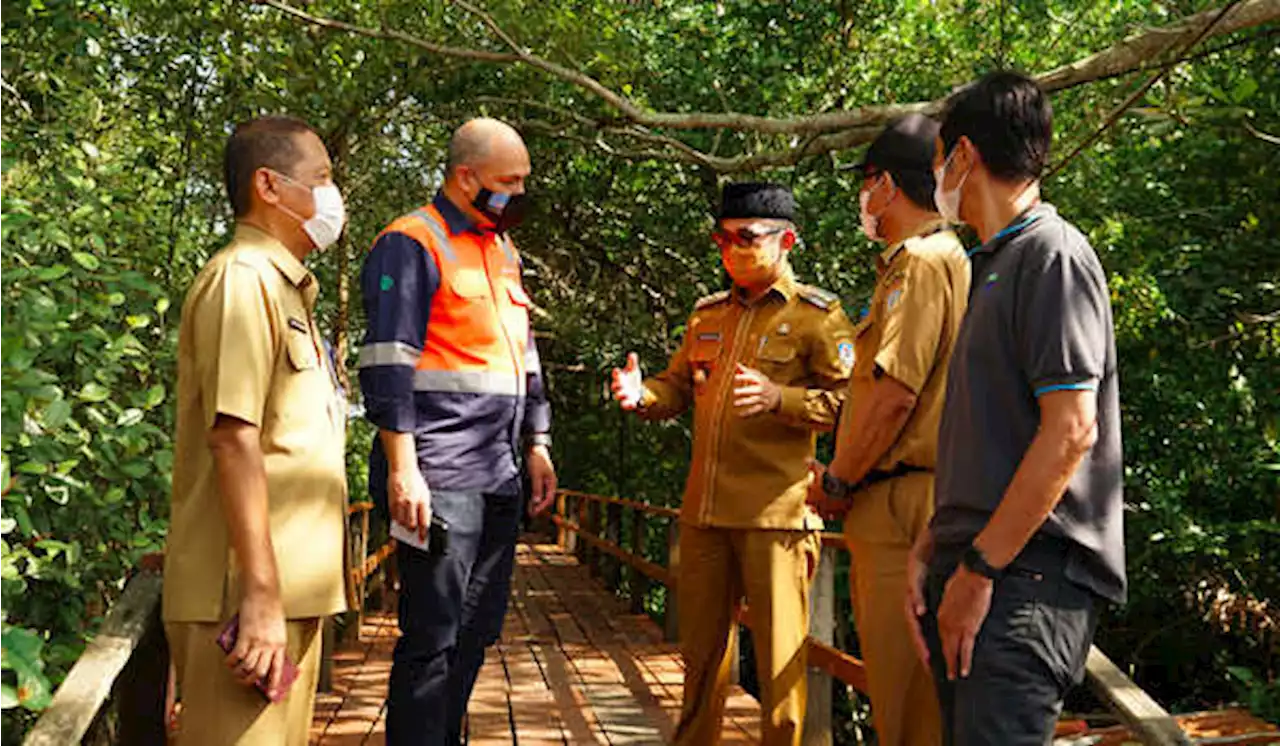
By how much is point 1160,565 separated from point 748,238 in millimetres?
7305

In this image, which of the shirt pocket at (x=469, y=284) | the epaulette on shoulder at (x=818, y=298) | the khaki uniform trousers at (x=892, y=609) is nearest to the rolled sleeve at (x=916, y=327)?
the khaki uniform trousers at (x=892, y=609)

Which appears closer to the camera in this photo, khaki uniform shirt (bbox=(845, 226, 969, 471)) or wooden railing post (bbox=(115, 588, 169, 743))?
wooden railing post (bbox=(115, 588, 169, 743))

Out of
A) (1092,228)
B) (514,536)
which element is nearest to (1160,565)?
(1092,228)

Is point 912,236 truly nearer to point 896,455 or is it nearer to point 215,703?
point 896,455

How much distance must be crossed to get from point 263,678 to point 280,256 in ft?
2.71

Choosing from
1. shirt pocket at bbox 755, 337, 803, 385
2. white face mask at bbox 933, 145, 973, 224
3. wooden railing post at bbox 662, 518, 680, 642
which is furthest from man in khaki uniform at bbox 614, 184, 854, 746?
wooden railing post at bbox 662, 518, 680, 642

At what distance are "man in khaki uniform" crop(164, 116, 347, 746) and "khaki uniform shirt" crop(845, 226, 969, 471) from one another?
4.30ft

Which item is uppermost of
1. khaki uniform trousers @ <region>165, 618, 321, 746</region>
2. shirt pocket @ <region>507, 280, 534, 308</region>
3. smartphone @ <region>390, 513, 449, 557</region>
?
shirt pocket @ <region>507, 280, 534, 308</region>

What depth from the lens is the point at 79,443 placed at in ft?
12.9

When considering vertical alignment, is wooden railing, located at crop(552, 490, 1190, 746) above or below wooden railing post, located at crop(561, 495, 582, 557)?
above

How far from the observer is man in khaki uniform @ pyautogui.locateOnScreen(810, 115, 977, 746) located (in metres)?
3.05

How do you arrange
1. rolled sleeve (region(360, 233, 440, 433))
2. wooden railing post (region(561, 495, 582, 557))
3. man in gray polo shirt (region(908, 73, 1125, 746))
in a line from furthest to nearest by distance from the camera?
wooden railing post (region(561, 495, 582, 557))
rolled sleeve (region(360, 233, 440, 433))
man in gray polo shirt (region(908, 73, 1125, 746))

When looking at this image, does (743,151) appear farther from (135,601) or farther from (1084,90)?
(135,601)

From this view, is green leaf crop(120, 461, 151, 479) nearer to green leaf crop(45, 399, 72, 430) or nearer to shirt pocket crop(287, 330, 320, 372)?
green leaf crop(45, 399, 72, 430)
